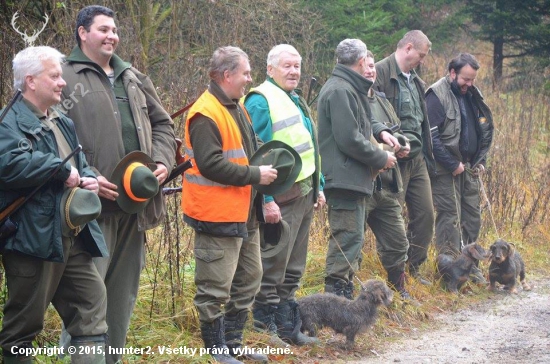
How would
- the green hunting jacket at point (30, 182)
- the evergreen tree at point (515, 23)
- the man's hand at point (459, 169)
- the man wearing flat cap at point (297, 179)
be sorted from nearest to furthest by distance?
the green hunting jacket at point (30, 182) < the man wearing flat cap at point (297, 179) < the man's hand at point (459, 169) < the evergreen tree at point (515, 23)

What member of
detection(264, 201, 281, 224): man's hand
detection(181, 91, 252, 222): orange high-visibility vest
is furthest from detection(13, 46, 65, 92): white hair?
detection(264, 201, 281, 224): man's hand

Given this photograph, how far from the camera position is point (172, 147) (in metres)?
5.26

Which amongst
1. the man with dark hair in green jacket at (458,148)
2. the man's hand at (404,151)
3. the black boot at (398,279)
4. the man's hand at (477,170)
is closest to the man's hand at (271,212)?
the man's hand at (404,151)

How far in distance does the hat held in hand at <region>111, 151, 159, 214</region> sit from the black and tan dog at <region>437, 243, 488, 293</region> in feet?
14.3

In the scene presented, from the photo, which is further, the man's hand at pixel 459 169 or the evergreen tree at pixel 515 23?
the evergreen tree at pixel 515 23

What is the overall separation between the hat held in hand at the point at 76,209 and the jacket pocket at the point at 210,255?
1241 mm

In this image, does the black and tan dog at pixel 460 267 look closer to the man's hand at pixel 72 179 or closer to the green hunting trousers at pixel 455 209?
Answer: the green hunting trousers at pixel 455 209

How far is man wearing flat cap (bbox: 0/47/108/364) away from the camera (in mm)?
4098

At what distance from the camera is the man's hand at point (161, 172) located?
4.96 meters

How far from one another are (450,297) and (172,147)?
13.2 ft

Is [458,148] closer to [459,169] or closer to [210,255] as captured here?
[459,169]

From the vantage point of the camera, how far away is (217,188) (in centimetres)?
534

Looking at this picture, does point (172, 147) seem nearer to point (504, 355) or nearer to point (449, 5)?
point (504, 355)

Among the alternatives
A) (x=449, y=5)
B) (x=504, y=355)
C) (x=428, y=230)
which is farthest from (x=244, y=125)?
(x=449, y=5)
